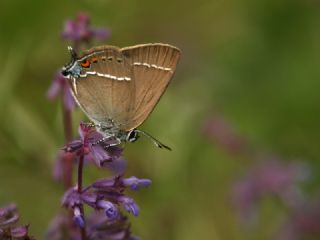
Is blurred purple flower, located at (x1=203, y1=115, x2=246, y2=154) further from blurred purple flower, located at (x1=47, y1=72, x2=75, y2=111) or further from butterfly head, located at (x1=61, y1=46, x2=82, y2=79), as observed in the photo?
butterfly head, located at (x1=61, y1=46, x2=82, y2=79)

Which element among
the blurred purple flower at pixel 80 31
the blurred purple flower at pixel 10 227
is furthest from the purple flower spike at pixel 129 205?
the blurred purple flower at pixel 80 31

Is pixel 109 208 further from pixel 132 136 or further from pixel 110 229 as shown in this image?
pixel 132 136

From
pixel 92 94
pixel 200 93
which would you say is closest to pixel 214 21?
pixel 200 93

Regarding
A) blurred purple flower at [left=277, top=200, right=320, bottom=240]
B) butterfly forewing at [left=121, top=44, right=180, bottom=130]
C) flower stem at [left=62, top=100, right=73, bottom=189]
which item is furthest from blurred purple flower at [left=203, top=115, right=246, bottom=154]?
flower stem at [left=62, top=100, right=73, bottom=189]

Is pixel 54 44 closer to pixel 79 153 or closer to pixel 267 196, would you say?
pixel 267 196

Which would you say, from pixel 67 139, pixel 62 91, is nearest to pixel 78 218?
pixel 67 139
